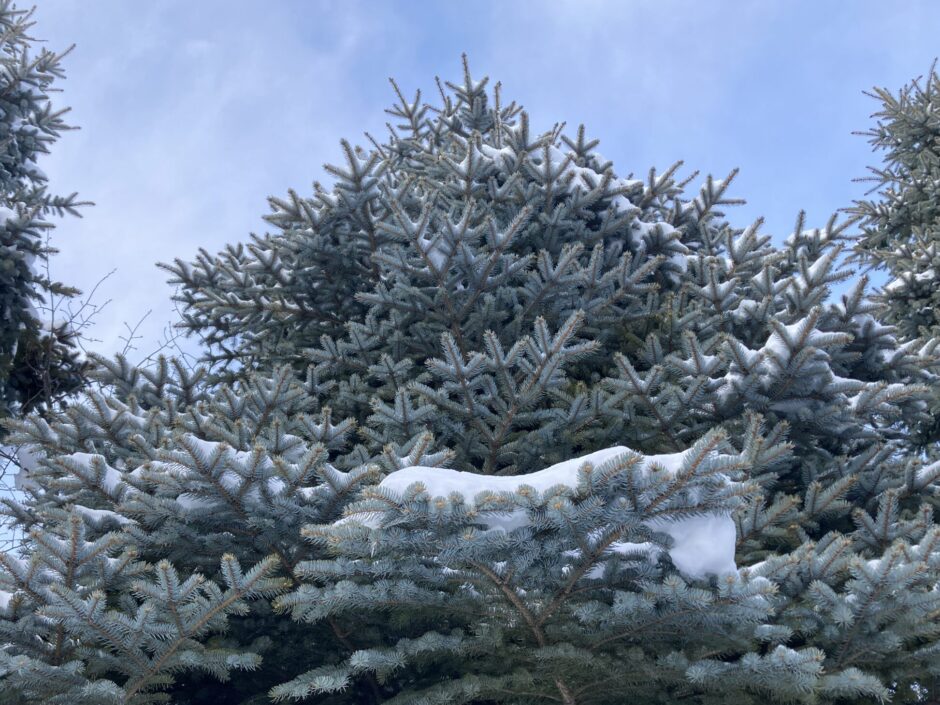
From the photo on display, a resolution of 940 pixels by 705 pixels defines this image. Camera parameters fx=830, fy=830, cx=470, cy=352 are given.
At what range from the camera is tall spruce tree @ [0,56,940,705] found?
3449 millimetres

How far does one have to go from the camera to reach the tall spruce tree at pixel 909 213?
35.3ft

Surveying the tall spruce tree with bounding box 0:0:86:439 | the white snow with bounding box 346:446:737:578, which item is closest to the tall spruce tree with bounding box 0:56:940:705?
the white snow with bounding box 346:446:737:578

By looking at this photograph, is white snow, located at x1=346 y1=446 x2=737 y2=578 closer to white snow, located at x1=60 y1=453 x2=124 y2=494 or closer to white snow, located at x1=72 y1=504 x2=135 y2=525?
white snow, located at x1=72 y1=504 x2=135 y2=525

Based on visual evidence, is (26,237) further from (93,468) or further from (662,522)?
(662,522)

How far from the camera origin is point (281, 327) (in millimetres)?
7766

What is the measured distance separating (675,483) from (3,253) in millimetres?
8105

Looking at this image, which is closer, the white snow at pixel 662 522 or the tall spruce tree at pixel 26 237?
the white snow at pixel 662 522

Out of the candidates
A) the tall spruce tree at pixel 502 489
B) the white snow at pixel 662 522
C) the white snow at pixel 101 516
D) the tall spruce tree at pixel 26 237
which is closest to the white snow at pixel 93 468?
the tall spruce tree at pixel 502 489

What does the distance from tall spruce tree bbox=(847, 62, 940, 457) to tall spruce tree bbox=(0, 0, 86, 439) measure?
10.2 meters

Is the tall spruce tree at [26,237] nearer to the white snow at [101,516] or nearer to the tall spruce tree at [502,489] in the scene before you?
the tall spruce tree at [502,489]

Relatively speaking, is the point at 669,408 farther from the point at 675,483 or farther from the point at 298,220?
the point at 298,220

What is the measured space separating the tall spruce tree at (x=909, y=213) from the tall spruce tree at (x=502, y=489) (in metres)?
4.46

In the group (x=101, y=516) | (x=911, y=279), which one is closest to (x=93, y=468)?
(x=101, y=516)

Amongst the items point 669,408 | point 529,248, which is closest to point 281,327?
point 529,248
